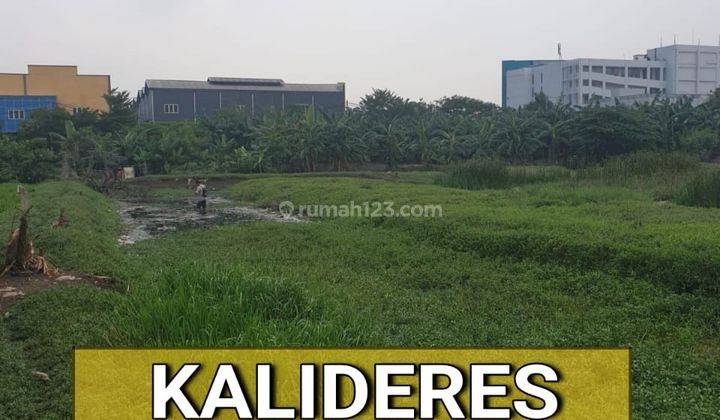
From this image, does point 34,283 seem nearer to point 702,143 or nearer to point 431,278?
point 431,278

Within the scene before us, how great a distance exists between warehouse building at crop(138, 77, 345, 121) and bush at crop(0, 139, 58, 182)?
31662mm

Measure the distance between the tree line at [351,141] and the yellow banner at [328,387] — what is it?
1018 inches

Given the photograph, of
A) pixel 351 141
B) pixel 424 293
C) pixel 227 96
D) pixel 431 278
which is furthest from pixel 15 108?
pixel 424 293

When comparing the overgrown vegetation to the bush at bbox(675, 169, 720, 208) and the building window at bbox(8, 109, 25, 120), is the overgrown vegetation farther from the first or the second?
the building window at bbox(8, 109, 25, 120)

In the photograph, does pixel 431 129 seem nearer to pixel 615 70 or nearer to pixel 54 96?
pixel 54 96

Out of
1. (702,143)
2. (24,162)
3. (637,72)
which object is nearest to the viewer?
(24,162)

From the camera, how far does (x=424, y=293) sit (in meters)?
9.04

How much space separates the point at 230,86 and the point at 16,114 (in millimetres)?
19409

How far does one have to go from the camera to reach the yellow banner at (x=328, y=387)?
4551 millimetres

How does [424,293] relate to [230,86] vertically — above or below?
below

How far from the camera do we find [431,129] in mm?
36656

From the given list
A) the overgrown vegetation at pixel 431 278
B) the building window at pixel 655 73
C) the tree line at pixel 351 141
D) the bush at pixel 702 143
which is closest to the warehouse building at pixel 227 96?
the tree line at pixel 351 141

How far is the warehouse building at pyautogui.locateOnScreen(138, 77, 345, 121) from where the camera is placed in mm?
62750

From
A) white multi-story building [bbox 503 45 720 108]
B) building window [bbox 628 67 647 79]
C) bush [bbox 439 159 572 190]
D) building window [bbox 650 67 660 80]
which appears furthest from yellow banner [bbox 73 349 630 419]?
building window [bbox 628 67 647 79]
